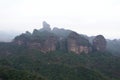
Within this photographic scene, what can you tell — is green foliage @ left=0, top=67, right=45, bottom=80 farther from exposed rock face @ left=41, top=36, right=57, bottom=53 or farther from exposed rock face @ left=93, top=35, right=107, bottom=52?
exposed rock face @ left=93, top=35, right=107, bottom=52

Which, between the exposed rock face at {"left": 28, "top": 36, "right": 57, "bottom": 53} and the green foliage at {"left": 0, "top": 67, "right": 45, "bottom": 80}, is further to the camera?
the exposed rock face at {"left": 28, "top": 36, "right": 57, "bottom": 53}

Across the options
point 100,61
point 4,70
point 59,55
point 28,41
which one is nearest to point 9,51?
point 28,41

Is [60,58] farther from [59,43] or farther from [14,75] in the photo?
[14,75]

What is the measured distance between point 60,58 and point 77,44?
17.0 metres

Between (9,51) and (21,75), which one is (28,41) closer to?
(9,51)

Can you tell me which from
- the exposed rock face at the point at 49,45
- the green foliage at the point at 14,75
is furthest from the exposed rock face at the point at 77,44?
the green foliage at the point at 14,75

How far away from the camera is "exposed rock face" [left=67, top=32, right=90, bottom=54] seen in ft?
467

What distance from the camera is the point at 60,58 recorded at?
129500 millimetres

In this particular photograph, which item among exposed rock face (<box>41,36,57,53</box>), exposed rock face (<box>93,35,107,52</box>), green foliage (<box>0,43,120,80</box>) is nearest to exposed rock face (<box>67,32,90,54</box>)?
exposed rock face (<box>93,35,107,52</box>)

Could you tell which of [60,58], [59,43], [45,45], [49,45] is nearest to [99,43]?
[59,43]

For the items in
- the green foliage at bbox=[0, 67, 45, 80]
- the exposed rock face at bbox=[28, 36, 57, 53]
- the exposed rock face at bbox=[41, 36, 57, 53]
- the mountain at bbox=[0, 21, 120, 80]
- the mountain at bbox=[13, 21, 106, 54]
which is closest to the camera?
the green foliage at bbox=[0, 67, 45, 80]

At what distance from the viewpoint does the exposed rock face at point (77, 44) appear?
142m

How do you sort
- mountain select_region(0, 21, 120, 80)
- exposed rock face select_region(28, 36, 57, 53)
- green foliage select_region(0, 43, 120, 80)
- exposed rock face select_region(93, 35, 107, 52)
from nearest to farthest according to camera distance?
green foliage select_region(0, 43, 120, 80) < mountain select_region(0, 21, 120, 80) < exposed rock face select_region(28, 36, 57, 53) < exposed rock face select_region(93, 35, 107, 52)

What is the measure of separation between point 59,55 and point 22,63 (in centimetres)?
2104
